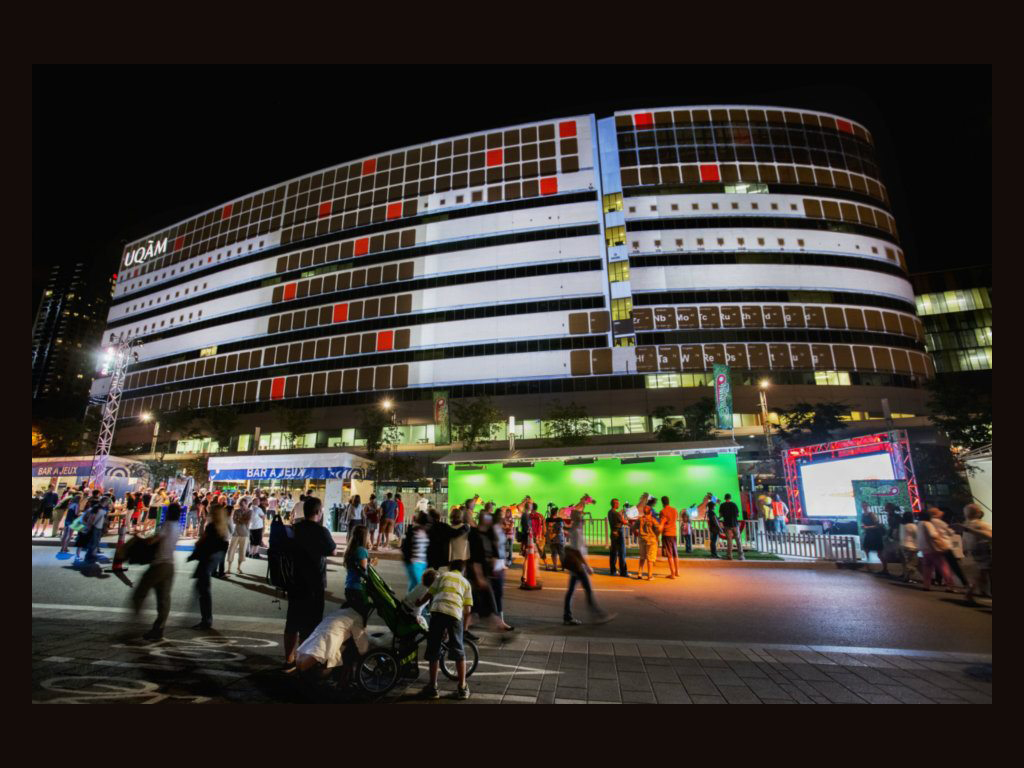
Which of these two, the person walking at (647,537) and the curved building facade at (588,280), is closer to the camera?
the person walking at (647,537)

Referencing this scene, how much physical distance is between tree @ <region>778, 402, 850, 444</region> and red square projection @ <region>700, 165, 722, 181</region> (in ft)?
90.7

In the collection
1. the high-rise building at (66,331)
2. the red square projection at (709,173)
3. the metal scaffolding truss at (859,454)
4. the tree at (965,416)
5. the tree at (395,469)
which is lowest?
the metal scaffolding truss at (859,454)

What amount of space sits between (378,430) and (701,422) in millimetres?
29399

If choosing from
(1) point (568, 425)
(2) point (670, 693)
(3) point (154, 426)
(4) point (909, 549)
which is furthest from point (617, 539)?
(3) point (154, 426)

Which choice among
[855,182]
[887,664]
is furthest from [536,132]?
[887,664]

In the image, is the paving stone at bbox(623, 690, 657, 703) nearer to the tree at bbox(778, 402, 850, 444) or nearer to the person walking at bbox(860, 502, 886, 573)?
the person walking at bbox(860, 502, 886, 573)

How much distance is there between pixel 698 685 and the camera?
16.8ft

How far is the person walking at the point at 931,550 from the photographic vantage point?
10078 mm

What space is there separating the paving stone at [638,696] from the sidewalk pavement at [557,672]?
0.04ft

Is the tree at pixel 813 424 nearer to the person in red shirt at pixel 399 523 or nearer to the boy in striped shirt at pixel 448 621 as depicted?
the person in red shirt at pixel 399 523

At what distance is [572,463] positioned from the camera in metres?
20.8

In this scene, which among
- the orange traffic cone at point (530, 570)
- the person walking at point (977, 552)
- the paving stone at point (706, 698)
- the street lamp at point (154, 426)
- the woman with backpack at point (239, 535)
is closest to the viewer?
the paving stone at point (706, 698)

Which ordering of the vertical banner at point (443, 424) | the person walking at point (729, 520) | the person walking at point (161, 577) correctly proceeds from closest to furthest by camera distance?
the person walking at point (161, 577)
the person walking at point (729, 520)
the vertical banner at point (443, 424)

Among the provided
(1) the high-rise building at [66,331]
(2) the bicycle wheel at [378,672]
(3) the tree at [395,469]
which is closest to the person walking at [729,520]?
(2) the bicycle wheel at [378,672]
